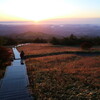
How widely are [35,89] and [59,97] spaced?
2.17m

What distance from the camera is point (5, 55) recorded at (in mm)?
22672

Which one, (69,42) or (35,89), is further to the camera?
(69,42)

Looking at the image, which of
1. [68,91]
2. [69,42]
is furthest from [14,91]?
[69,42]

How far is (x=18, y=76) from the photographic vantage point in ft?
55.1

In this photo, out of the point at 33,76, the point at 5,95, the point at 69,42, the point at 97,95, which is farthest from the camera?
the point at 69,42

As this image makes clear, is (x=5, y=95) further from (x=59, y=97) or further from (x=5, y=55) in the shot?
(x=5, y=55)

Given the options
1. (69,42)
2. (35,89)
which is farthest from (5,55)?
(69,42)

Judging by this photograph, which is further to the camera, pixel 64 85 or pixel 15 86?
pixel 15 86

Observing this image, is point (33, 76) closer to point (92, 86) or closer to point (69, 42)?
point (92, 86)

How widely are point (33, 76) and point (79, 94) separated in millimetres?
5806

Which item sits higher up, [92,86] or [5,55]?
[5,55]

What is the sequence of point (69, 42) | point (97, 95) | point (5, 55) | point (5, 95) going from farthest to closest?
point (69, 42)
point (5, 55)
point (5, 95)
point (97, 95)

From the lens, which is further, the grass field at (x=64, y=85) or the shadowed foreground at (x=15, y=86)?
the shadowed foreground at (x=15, y=86)

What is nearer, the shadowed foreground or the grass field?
the grass field
